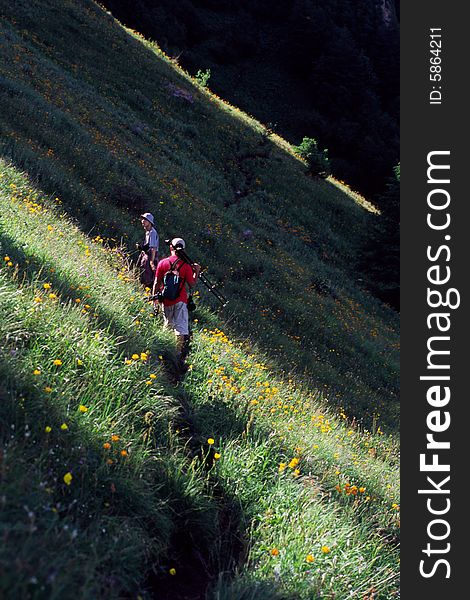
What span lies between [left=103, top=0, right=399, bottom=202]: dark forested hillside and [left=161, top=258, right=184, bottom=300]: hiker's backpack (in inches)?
1685

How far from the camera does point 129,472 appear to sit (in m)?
3.70

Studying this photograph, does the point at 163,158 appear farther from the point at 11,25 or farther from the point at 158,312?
the point at 158,312

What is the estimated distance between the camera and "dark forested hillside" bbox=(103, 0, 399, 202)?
50.5m

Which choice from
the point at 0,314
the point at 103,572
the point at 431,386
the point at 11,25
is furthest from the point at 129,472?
the point at 11,25

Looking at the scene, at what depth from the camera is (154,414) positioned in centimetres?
465

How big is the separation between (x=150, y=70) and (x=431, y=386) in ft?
106

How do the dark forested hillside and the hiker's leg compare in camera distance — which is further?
the dark forested hillside

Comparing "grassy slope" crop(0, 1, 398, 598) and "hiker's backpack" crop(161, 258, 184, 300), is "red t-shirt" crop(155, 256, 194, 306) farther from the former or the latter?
"grassy slope" crop(0, 1, 398, 598)

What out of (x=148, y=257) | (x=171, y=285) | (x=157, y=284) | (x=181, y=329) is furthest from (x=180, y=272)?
(x=148, y=257)

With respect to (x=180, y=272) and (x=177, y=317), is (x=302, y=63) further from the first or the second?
(x=177, y=317)

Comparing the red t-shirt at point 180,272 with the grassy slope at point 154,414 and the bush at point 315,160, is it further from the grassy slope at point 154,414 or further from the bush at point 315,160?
the bush at point 315,160

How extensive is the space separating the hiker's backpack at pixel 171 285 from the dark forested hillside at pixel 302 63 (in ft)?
140

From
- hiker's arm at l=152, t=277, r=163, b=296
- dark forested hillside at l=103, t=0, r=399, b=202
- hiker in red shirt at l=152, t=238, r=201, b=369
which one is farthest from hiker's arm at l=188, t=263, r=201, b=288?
dark forested hillside at l=103, t=0, r=399, b=202

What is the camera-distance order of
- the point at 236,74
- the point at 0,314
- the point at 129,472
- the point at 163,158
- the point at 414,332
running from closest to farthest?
the point at 129,472, the point at 0,314, the point at 414,332, the point at 163,158, the point at 236,74
